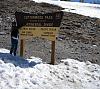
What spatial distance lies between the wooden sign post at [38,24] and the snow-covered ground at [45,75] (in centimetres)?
99

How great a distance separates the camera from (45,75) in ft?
46.2

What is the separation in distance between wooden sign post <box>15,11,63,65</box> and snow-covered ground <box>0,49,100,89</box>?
0.99 metres

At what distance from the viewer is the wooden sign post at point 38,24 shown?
15422mm

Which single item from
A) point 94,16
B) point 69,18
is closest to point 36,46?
point 69,18

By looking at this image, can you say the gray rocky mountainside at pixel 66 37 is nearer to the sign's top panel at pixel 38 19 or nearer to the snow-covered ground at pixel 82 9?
the snow-covered ground at pixel 82 9

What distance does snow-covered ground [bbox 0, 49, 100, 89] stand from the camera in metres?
13.3

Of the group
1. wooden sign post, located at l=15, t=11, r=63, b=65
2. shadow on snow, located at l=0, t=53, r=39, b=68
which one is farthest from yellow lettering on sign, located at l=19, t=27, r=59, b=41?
shadow on snow, located at l=0, t=53, r=39, b=68

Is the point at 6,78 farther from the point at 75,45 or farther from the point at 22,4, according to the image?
the point at 22,4

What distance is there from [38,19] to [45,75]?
2394mm

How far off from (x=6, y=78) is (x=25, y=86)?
0.66m

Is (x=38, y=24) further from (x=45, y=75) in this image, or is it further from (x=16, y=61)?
(x=45, y=75)

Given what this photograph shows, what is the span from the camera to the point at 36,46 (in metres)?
20.9

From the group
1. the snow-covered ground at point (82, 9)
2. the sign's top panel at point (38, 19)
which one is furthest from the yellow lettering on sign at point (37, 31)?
the snow-covered ground at point (82, 9)

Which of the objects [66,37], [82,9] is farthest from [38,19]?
[82,9]
